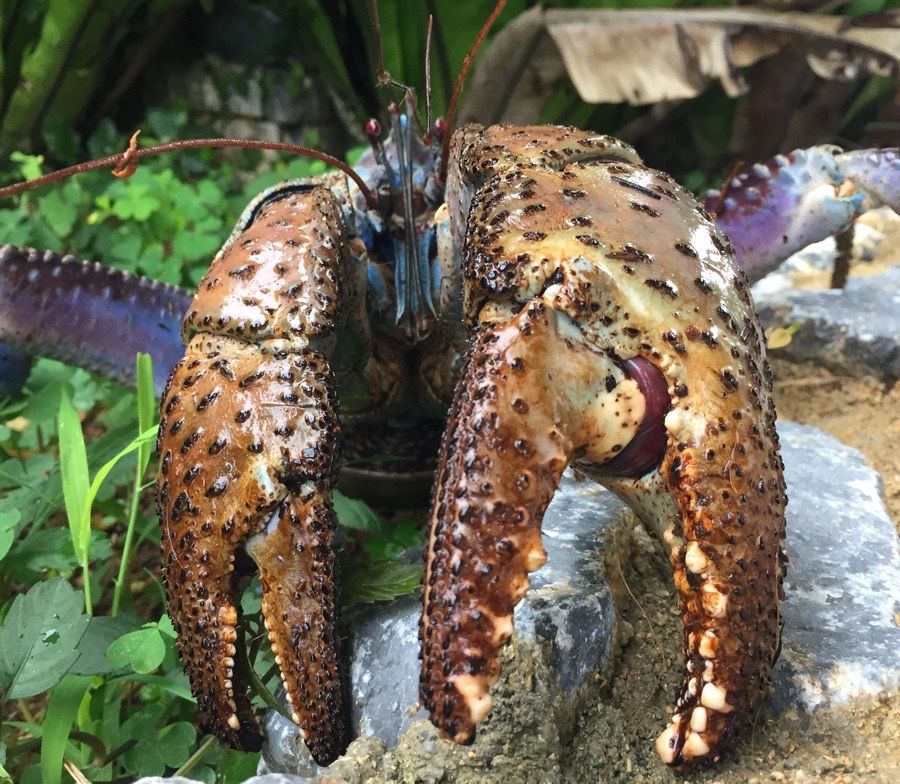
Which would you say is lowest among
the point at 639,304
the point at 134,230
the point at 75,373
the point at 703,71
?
the point at 75,373

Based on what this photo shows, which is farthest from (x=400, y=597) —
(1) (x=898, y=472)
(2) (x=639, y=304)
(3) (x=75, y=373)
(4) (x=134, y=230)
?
(4) (x=134, y=230)

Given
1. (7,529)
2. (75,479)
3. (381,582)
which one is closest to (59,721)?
(7,529)

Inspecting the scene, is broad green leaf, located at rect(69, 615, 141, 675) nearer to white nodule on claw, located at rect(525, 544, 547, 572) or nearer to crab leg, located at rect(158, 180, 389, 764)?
crab leg, located at rect(158, 180, 389, 764)

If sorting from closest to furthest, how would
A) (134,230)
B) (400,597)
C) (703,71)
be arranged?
(400,597), (703,71), (134,230)

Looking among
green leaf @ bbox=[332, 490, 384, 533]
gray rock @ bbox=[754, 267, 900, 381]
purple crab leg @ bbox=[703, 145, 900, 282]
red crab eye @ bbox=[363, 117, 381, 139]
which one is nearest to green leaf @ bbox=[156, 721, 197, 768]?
green leaf @ bbox=[332, 490, 384, 533]

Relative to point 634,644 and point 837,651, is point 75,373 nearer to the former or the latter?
point 634,644

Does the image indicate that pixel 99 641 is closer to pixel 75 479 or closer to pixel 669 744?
pixel 75 479
